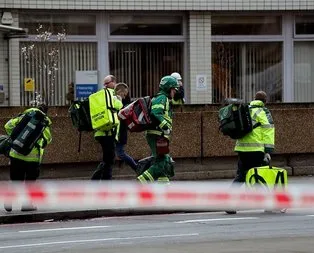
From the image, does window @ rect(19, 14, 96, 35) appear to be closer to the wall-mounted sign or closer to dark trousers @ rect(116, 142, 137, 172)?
the wall-mounted sign

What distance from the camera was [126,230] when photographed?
1274 centimetres

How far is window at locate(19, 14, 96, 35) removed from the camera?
2195 cm

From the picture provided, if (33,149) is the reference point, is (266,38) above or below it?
above

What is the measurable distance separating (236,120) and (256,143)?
49cm

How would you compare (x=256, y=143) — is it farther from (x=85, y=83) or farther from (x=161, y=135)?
(x=85, y=83)

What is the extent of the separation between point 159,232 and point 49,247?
174 cm

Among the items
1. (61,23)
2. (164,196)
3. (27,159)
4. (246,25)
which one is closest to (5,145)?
(27,159)

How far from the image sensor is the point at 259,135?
14336 millimetres

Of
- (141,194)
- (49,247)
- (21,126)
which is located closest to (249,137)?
(141,194)

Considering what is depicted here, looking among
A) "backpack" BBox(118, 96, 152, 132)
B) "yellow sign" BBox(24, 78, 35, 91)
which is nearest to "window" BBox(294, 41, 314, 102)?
"yellow sign" BBox(24, 78, 35, 91)

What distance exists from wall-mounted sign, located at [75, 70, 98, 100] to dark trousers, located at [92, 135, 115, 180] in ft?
21.3

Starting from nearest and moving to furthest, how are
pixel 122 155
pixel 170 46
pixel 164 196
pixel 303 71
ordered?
pixel 164 196 < pixel 122 155 < pixel 170 46 < pixel 303 71

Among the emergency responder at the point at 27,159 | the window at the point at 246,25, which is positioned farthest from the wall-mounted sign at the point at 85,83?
the emergency responder at the point at 27,159

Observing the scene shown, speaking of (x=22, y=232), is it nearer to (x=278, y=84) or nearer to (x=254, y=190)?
(x=254, y=190)
